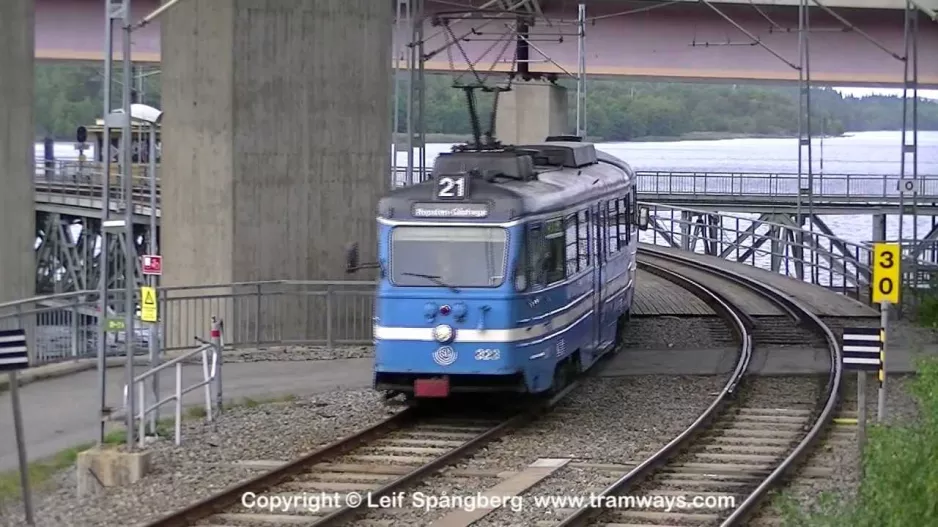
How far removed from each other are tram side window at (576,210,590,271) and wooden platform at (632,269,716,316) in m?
8.66

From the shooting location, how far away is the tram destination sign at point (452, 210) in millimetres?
17141

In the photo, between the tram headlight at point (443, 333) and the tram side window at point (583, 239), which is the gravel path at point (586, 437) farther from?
the tram side window at point (583, 239)

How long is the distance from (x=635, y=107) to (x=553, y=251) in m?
73.5

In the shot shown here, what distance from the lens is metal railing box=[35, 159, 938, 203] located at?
59.3 m

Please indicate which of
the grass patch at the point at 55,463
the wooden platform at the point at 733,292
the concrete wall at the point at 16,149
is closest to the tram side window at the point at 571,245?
the grass patch at the point at 55,463

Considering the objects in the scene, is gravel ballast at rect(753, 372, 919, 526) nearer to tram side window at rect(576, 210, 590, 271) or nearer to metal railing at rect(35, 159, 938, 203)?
tram side window at rect(576, 210, 590, 271)

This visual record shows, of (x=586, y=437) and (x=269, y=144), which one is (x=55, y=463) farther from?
(x=269, y=144)

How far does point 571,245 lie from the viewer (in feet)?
62.3

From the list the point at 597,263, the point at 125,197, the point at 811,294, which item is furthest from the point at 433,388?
the point at 811,294

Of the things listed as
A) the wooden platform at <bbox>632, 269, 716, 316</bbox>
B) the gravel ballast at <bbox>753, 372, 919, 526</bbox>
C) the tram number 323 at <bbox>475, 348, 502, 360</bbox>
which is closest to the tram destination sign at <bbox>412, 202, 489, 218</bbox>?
the tram number 323 at <bbox>475, 348, 502, 360</bbox>

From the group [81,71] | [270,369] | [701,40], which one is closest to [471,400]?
[270,369]

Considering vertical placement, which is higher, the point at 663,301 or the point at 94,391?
the point at 663,301

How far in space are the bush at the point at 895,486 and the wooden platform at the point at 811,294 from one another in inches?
695

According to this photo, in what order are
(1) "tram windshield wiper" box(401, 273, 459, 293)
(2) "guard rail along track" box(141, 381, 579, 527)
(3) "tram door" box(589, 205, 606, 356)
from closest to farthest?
1. (2) "guard rail along track" box(141, 381, 579, 527)
2. (1) "tram windshield wiper" box(401, 273, 459, 293)
3. (3) "tram door" box(589, 205, 606, 356)
